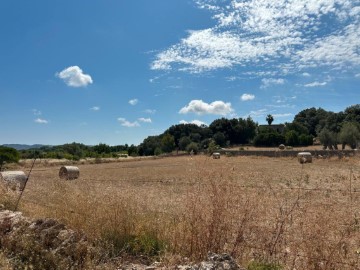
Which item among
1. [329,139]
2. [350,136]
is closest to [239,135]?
[329,139]

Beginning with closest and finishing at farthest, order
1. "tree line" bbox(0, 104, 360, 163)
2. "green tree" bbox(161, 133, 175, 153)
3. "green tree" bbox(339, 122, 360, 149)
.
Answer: "green tree" bbox(339, 122, 360, 149) → "tree line" bbox(0, 104, 360, 163) → "green tree" bbox(161, 133, 175, 153)

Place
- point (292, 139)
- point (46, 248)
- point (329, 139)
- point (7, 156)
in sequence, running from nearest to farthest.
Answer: point (46, 248) → point (7, 156) → point (329, 139) → point (292, 139)

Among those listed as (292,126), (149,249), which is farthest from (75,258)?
(292,126)

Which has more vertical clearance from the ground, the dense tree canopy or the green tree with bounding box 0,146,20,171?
the dense tree canopy

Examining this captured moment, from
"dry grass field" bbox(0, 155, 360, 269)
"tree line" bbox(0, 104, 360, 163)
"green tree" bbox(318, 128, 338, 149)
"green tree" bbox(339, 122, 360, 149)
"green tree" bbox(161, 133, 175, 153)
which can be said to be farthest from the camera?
"green tree" bbox(161, 133, 175, 153)

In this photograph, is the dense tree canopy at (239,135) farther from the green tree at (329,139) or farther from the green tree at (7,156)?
the green tree at (7,156)

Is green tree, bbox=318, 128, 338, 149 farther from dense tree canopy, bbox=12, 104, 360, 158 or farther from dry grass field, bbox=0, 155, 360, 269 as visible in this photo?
dry grass field, bbox=0, 155, 360, 269

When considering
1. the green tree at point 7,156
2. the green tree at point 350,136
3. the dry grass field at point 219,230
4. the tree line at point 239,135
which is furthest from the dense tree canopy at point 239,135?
the dry grass field at point 219,230

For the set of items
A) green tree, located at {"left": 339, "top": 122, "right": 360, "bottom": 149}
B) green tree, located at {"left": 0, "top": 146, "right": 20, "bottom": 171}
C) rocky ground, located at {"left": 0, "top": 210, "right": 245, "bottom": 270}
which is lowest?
rocky ground, located at {"left": 0, "top": 210, "right": 245, "bottom": 270}

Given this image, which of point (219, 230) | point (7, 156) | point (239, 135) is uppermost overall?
point (239, 135)

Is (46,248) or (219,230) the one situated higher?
(219,230)

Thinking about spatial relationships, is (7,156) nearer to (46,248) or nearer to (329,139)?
Result: (46,248)

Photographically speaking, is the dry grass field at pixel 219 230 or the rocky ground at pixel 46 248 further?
the rocky ground at pixel 46 248

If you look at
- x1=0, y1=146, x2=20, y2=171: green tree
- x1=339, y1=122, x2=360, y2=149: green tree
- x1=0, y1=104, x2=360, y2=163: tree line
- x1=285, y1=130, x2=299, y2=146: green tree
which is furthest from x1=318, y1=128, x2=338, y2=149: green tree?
x1=0, y1=146, x2=20, y2=171: green tree
